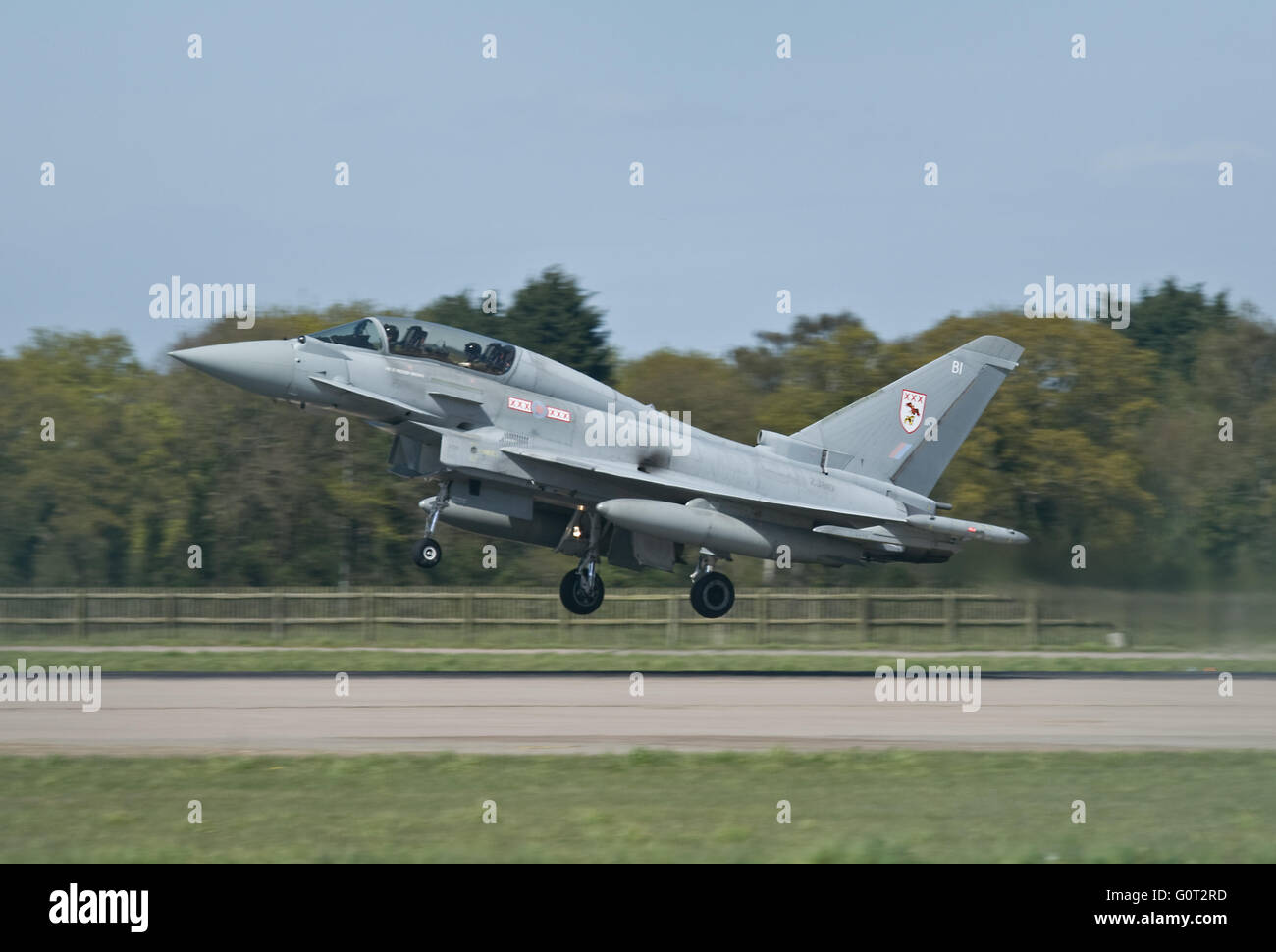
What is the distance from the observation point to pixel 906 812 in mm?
10273

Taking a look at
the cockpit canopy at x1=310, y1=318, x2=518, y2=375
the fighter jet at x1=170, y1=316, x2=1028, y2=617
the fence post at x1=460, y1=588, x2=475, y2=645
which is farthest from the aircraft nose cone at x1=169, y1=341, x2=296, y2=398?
the fence post at x1=460, y1=588, x2=475, y2=645

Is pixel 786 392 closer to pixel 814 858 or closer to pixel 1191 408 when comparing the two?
pixel 1191 408

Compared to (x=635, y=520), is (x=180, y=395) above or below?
above

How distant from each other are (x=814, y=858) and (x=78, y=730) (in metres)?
8.90

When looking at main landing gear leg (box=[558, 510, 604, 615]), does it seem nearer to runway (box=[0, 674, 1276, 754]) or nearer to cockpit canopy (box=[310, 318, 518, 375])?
runway (box=[0, 674, 1276, 754])

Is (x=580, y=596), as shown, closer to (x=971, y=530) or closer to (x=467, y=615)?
(x=971, y=530)

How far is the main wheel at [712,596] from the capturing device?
21766 millimetres

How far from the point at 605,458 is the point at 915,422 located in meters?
5.84

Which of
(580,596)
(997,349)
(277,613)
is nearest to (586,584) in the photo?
(580,596)

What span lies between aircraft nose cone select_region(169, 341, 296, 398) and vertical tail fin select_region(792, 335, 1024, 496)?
28.9 ft

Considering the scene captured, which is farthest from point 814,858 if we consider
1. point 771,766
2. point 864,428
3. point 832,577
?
point 832,577

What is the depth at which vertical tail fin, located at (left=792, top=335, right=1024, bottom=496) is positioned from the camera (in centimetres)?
2294

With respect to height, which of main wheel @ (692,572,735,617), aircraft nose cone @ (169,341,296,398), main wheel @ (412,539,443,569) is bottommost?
main wheel @ (692,572,735,617)

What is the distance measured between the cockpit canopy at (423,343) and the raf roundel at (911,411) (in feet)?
23.1
